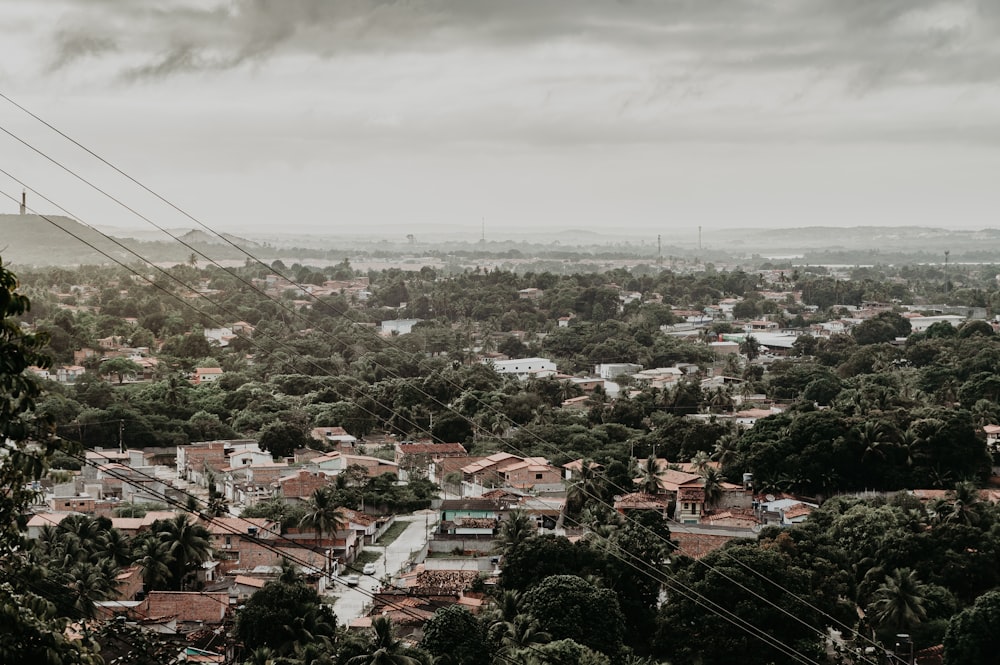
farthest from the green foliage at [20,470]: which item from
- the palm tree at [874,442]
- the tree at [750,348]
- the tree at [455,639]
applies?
the tree at [750,348]

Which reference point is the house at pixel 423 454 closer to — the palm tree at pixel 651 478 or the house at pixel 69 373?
the palm tree at pixel 651 478

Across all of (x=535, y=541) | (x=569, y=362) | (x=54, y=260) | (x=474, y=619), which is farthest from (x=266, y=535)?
(x=54, y=260)

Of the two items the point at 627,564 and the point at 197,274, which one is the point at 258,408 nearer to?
the point at 627,564

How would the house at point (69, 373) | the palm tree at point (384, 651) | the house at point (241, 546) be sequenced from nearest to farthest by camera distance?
the palm tree at point (384, 651)
the house at point (241, 546)
the house at point (69, 373)

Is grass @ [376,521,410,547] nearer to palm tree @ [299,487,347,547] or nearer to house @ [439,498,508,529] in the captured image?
house @ [439,498,508,529]

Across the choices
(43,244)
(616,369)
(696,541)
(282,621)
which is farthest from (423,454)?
(43,244)

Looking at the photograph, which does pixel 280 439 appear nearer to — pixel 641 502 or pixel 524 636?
pixel 641 502
